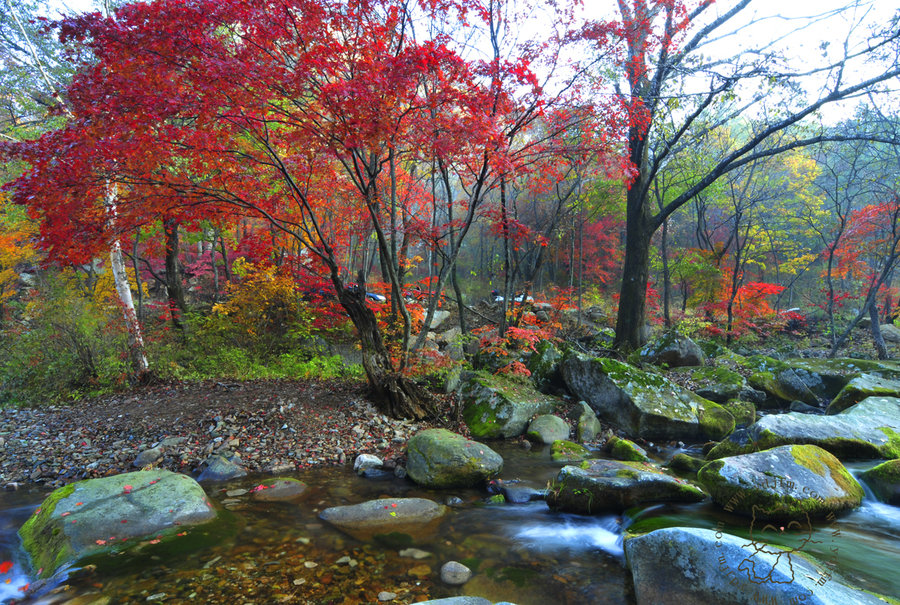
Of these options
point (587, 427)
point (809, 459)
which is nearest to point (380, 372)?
point (587, 427)

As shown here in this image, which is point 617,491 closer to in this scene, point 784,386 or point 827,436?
point 827,436

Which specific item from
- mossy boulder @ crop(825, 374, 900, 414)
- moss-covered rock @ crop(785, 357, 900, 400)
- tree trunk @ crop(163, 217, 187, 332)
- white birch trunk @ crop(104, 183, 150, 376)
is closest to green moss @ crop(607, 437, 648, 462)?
mossy boulder @ crop(825, 374, 900, 414)

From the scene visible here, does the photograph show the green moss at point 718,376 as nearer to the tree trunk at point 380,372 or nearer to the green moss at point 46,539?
the tree trunk at point 380,372

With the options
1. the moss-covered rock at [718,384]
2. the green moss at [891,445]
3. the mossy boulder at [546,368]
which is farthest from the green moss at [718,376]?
the mossy boulder at [546,368]

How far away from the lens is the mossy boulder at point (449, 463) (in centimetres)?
466

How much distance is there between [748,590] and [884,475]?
3.22 metres

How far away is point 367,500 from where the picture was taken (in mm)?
4336

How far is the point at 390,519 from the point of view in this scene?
3.79 metres

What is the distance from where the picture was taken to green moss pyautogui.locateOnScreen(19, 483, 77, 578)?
2967 mm

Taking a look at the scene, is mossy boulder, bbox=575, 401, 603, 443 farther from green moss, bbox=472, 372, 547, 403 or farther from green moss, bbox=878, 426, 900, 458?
green moss, bbox=878, 426, 900, 458

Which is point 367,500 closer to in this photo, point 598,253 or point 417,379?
point 417,379

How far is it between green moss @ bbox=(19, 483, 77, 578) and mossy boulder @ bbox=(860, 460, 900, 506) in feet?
23.6

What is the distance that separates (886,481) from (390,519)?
192 inches

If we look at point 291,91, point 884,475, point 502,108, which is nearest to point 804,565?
Answer: point 884,475
